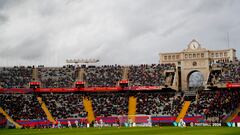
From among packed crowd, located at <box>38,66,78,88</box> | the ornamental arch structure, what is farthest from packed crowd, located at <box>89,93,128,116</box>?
the ornamental arch structure

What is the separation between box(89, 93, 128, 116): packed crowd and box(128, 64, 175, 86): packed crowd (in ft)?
16.4

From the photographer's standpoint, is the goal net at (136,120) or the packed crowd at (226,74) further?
the packed crowd at (226,74)

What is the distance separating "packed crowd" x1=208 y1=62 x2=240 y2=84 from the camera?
3435 inches

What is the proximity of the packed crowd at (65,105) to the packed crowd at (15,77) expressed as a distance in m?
6.23

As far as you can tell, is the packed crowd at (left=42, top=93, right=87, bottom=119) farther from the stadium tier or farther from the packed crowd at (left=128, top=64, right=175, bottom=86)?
the packed crowd at (left=128, top=64, right=175, bottom=86)

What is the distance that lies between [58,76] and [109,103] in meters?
17.6

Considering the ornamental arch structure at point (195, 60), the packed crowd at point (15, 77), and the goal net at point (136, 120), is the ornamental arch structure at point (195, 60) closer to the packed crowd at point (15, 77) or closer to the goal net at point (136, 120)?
the goal net at point (136, 120)

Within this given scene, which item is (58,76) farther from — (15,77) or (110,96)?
(110,96)

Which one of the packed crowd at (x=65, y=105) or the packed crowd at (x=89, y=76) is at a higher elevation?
the packed crowd at (x=89, y=76)

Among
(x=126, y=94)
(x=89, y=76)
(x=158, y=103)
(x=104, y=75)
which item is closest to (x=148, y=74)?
(x=126, y=94)

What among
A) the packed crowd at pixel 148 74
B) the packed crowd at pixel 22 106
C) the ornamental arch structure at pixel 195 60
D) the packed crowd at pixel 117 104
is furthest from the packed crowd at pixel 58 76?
the ornamental arch structure at pixel 195 60

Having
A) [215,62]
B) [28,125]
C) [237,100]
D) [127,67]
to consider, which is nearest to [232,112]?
[237,100]

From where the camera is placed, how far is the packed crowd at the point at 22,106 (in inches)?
3393

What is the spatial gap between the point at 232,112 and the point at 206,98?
28.5 feet
